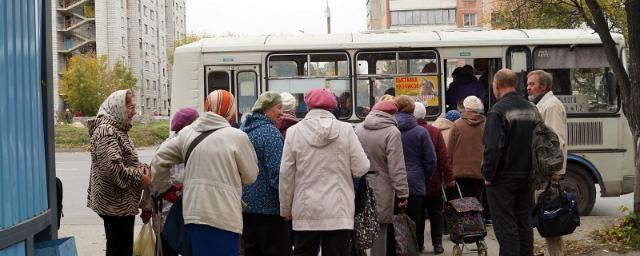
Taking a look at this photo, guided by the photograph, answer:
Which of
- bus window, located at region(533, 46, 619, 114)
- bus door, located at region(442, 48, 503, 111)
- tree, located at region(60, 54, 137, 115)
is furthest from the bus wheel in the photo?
tree, located at region(60, 54, 137, 115)

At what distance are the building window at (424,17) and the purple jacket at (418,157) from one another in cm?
6850

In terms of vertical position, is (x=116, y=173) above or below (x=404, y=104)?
below

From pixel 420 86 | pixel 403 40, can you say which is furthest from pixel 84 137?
pixel 420 86

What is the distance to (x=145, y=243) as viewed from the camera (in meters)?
6.36

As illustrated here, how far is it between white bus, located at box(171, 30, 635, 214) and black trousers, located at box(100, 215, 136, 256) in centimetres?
583

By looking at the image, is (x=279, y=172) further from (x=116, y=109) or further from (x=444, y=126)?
(x=444, y=126)

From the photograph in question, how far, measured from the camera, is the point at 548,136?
672 centimetres

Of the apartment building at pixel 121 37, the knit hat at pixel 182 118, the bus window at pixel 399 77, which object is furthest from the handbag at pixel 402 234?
the apartment building at pixel 121 37

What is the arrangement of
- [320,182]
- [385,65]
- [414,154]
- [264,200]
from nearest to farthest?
[320,182] → [264,200] → [414,154] → [385,65]

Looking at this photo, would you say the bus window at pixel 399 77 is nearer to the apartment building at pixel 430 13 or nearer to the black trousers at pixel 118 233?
the black trousers at pixel 118 233

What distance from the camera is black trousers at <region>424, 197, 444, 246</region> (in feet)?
30.1

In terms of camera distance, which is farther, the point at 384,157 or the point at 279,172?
the point at 384,157

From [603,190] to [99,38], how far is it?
3124 inches

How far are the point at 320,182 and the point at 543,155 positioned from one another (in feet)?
7.11
